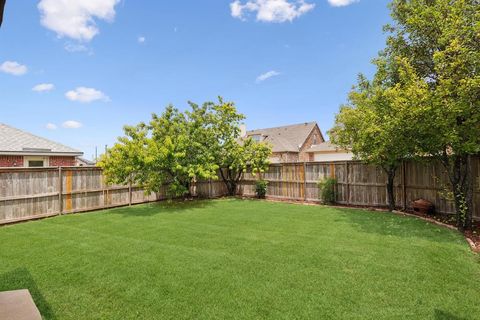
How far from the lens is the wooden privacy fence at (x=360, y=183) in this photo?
8.50m

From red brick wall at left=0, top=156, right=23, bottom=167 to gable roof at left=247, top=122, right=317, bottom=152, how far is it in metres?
20.7

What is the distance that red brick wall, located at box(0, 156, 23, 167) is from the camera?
12031 millimetres

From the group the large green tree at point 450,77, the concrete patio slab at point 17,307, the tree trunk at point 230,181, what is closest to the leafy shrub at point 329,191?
the large green tree at point 450,77

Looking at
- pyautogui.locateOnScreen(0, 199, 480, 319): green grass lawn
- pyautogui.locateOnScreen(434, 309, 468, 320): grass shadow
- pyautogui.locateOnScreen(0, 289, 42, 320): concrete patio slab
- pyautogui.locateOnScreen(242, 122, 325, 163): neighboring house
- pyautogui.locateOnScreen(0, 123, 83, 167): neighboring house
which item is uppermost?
pyautogui.locateOnScreen(242, 122, 325, 163): neighboring house

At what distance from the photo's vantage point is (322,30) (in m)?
13.4

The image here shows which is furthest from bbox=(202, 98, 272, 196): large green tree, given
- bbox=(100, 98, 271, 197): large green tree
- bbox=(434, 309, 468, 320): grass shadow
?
bbox=(434, 309, 468, 320): grass shadow

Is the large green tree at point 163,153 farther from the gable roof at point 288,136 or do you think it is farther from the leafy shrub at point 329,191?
the gable roof at point 288,136

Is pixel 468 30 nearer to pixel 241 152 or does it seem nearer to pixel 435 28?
pixel 435 28

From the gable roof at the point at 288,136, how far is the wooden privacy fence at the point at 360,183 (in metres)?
14.4

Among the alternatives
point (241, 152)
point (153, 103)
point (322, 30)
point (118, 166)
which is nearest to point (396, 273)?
point (118, 166)

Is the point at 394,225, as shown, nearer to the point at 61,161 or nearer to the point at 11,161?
the point at 61,161

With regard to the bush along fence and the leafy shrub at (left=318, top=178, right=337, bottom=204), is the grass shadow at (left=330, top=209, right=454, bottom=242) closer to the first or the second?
the bush along fence

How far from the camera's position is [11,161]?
1225cm

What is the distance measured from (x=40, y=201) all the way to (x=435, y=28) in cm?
1263
